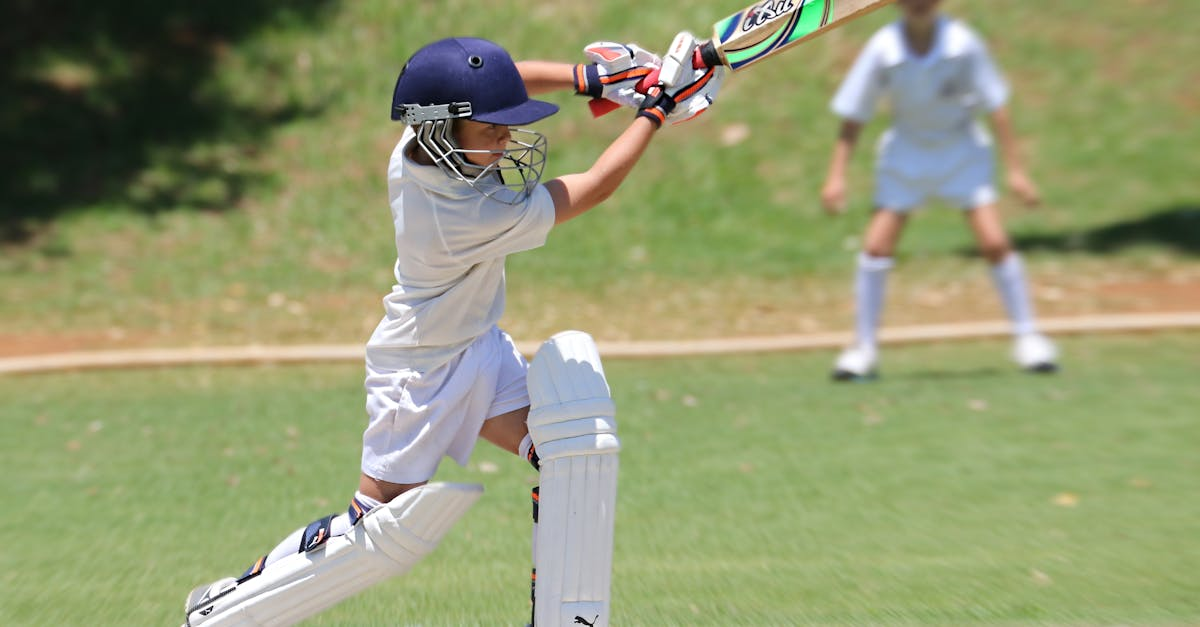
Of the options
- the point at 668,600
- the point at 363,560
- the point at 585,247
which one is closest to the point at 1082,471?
the point at 668,600

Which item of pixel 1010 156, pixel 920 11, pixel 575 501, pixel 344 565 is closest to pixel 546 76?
pixel 575 501

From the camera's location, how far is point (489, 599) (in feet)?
14.4

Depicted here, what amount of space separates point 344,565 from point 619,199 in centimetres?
884

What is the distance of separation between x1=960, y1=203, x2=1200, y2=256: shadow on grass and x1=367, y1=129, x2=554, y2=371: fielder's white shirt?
26.3 feet

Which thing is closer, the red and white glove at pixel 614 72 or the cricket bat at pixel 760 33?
the cricket bat at pixel 760 33

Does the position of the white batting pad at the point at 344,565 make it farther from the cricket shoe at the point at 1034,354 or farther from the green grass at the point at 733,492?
the cricket shoe at the point at 1034,354

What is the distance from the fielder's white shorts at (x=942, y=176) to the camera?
309 inches

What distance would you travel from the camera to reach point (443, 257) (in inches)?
136

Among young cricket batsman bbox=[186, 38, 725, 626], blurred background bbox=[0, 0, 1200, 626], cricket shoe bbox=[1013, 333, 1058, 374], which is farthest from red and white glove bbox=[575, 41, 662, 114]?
cricket shoe bbox=[1013, 333, 1058, 374]

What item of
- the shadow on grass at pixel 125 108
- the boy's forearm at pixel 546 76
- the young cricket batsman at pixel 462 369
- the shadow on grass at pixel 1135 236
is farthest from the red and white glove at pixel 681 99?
the shadow on grass at pixel 125 108

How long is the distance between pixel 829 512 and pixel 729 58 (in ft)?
7.77

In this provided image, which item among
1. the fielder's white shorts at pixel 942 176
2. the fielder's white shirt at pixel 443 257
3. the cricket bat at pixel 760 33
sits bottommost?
the fielder's white shorts at pixel 942 176

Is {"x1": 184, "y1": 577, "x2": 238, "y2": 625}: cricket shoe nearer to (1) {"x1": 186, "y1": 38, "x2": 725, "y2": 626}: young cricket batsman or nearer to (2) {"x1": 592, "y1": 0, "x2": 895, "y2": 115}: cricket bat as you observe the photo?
(1) {"x1": 186, "y1": 38, "x2": 725, "y2": 626}: young cricket batsman

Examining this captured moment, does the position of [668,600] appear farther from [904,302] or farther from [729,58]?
[904,302]
